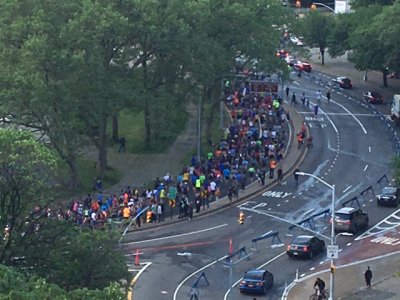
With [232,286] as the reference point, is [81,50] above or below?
above

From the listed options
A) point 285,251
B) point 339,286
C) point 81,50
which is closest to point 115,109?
point 81,50

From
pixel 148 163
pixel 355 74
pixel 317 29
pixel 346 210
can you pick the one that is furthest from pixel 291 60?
pixel 346 210

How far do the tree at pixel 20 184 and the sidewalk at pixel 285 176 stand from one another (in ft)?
64.9

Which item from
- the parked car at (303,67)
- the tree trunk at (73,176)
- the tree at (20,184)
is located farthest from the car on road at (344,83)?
the tree at (20,184)

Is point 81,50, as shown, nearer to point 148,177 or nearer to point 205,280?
point 148,177

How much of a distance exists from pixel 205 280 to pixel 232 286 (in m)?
1.46

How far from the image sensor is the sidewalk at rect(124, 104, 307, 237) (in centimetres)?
6569

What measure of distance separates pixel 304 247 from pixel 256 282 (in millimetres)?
6432

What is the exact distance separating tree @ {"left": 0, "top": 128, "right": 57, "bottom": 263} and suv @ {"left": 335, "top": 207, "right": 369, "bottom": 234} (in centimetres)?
2628

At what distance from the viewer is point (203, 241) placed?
61969 mm

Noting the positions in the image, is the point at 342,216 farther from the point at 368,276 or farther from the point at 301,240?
the point at 368,276

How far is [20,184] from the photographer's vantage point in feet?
127

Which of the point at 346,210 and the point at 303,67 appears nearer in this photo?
the point at 346,210

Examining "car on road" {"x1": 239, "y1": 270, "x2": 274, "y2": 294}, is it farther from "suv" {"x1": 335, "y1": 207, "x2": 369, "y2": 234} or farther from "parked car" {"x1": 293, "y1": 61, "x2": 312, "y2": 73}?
"parked car" {"x1": 293, "y1": 61, "x2": 312, "y2": 73}
